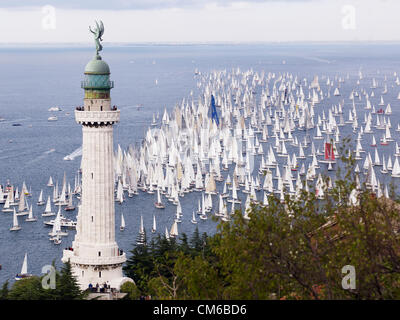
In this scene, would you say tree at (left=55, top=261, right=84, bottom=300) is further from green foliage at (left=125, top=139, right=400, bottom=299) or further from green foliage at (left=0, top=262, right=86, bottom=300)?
green foliage at (left=125, top=139, right=400, bottom=299)

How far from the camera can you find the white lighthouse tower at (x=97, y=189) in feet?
198

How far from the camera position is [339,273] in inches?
1372

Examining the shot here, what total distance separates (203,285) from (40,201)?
113108 millimetres

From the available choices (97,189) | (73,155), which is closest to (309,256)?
(97,189)

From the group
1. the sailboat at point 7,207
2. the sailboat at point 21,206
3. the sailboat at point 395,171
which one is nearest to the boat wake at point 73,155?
the sailboat at point 7,207

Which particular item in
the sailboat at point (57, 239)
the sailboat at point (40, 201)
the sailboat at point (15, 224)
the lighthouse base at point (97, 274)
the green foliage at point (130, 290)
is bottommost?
the sailboat at point (57, 239)

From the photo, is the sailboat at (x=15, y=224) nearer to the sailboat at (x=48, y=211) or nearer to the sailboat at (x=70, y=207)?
the sailboat at (x=48, y=211)

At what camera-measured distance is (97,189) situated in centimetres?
6097

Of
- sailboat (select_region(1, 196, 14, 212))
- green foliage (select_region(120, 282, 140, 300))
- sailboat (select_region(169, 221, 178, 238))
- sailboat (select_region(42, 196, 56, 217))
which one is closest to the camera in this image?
green foliage (select_region(120, 282, 140, 300))

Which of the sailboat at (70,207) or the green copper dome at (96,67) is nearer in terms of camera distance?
the green copper dome at (96,67)

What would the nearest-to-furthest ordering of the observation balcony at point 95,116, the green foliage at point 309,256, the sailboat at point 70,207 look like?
the green foliage at point 309,256, the observation balcony at point 95,116, the sailboat at point 70,207

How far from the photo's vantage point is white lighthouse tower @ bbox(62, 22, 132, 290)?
6050 centimetres

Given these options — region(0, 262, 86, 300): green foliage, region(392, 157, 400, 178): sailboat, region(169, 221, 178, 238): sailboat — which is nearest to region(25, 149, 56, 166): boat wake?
region(169, 221, 178, 238): sailboat
